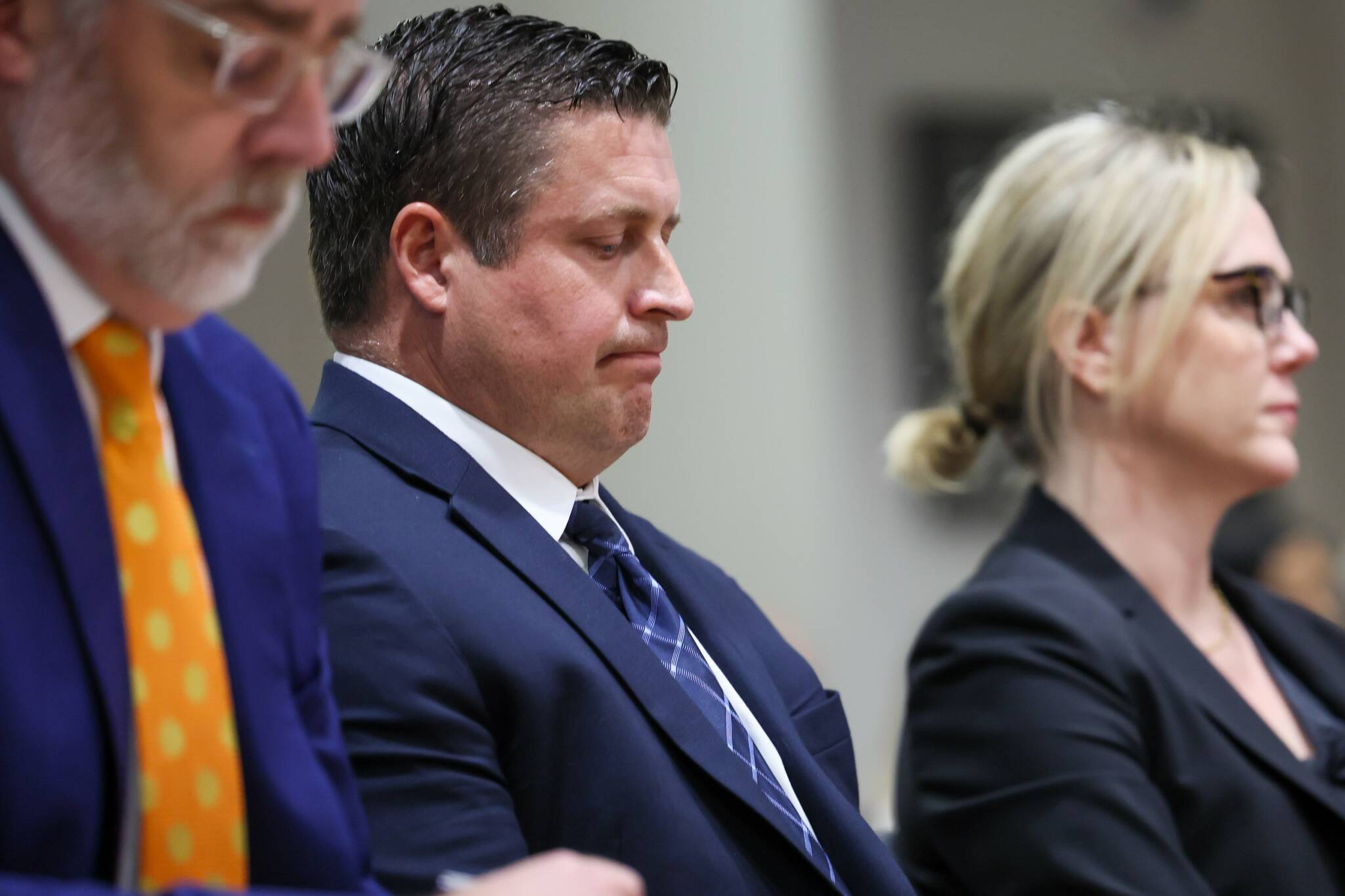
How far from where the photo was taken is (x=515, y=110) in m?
1.48

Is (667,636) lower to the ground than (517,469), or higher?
lower

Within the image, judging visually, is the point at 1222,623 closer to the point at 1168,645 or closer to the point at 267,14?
the point at 1168,645

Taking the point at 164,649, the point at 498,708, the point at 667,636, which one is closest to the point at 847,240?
the point at 667,636

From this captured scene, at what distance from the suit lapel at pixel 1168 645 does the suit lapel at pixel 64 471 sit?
57.3 inches

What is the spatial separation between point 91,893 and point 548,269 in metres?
0.80

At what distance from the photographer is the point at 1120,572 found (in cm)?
213

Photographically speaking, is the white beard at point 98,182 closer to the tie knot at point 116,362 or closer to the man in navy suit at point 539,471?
the tie knot at point 116,362

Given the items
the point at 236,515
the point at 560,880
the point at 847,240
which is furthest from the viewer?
the point at 847,240

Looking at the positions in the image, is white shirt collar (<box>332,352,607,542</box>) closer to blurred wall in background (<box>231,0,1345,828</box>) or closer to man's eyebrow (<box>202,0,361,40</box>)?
man's eyebrow (<box>202,0,361,40</box>)

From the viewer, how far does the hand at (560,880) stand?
889 millimetres

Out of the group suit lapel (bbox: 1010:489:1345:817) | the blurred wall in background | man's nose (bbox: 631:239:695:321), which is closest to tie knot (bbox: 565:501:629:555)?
man's nose (bbox: 631:239:695:321)

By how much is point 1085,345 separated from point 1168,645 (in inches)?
16.9

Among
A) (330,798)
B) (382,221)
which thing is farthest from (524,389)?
(330,798)

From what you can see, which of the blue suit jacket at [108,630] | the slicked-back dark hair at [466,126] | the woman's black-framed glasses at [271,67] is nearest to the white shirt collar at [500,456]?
the slicked-back dark hair at [466,126]
